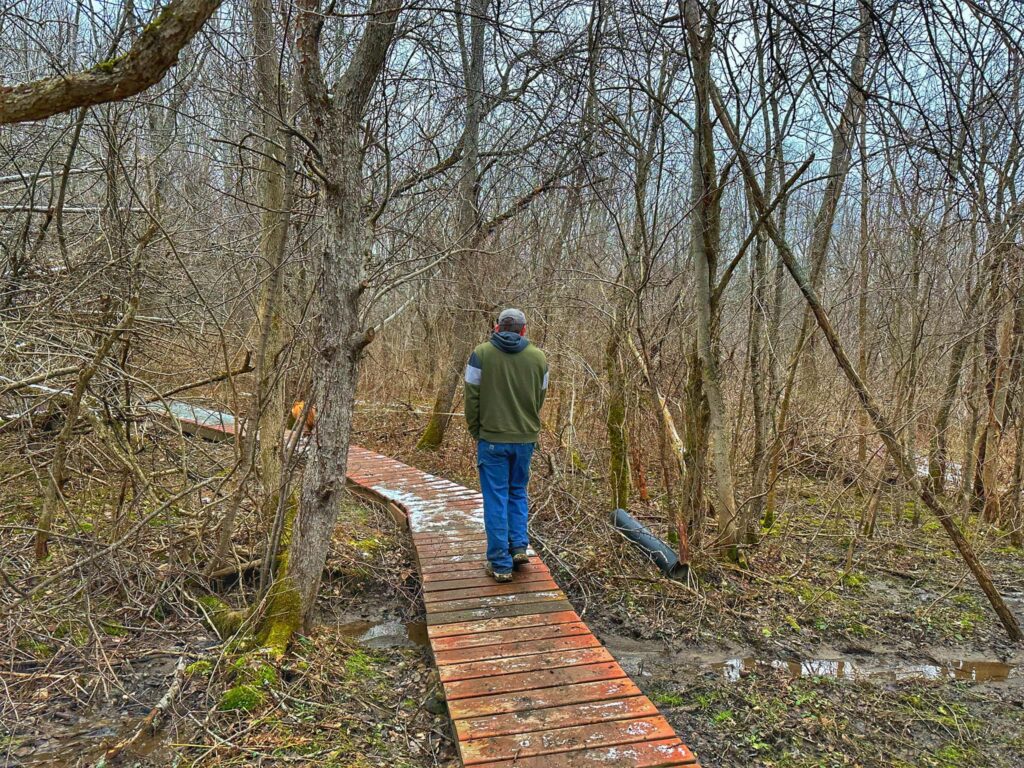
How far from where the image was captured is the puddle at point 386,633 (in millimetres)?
5223

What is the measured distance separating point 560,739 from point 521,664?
0.74 meters

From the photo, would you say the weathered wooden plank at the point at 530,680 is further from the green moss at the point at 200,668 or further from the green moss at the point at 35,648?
the green moss at the point at 35,648

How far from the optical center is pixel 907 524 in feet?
27.5

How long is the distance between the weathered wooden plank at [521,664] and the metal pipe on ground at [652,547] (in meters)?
1.95

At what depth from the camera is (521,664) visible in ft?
13.1

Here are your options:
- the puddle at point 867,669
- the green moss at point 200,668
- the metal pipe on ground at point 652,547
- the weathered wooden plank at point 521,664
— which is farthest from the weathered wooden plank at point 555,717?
the metal pipe on ground at point 652,547

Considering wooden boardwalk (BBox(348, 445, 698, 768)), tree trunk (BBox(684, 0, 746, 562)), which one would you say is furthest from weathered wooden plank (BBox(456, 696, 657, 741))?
tree trunk (BBox(684, 0, 746, 562))

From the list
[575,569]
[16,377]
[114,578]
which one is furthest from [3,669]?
[575,569]

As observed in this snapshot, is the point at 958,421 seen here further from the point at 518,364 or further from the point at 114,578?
the point at 114,578

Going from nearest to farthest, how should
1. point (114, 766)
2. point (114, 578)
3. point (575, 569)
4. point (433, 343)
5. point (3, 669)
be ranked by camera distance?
1. point (114, 766)
2. point (3, 669)
3. point (114, 578)
4. point (575, 569)
5. point (433, 343)

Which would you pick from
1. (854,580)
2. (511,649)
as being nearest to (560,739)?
(511,649)

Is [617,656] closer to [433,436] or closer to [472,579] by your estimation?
[472,579]

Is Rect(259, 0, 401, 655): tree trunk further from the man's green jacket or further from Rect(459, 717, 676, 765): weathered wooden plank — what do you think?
Rect(459, 717, 676, 765): weathered wooden plank

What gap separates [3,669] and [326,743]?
2.22m
